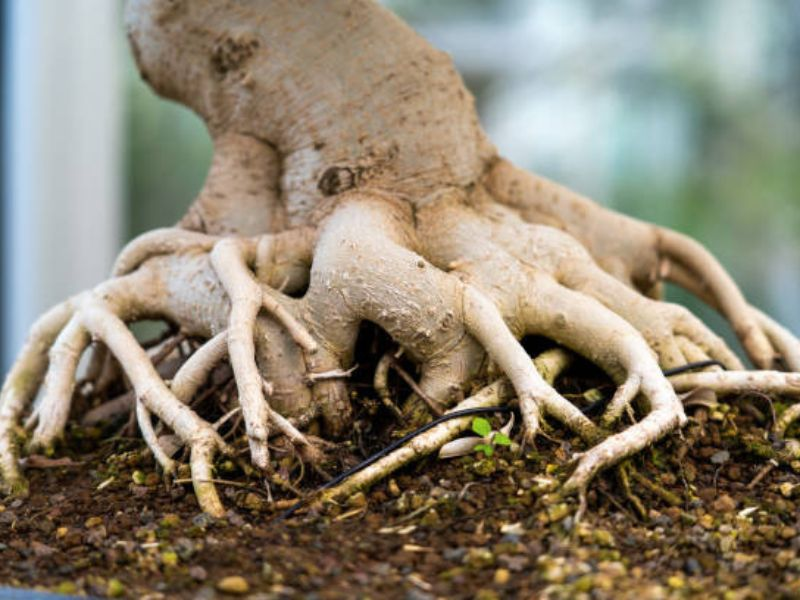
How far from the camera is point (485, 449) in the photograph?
1.84 m

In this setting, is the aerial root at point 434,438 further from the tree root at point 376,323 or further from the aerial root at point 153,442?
the aerial root at point 153,442

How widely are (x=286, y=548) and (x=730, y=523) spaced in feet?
2.60

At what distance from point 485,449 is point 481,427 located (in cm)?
6

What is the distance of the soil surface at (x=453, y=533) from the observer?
57.1 inches

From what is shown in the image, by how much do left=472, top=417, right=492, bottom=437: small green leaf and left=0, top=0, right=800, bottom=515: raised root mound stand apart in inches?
1.3

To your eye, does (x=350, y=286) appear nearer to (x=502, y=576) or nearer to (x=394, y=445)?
(x=394, y=445)

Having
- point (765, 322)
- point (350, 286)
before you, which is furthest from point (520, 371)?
point (765, 322)

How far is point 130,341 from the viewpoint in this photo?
7.29ft

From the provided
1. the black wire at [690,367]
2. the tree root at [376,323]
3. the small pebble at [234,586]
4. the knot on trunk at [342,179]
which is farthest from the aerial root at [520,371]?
the small pebble at [234,586]

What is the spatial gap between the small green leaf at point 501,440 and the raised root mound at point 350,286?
44 millimetres

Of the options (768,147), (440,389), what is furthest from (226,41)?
(768,147)

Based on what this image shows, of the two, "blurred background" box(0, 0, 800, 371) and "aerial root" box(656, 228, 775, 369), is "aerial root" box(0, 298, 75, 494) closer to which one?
"aerial root" box(656, 228, 775, 369)

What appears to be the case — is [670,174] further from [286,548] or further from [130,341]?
[286,548]

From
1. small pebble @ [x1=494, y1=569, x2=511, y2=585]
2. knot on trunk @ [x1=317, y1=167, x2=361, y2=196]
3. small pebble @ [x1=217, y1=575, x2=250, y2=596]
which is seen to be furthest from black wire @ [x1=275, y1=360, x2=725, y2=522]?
knot on trunk @ [x1=317, y1=167, x2=361, y2=196]
